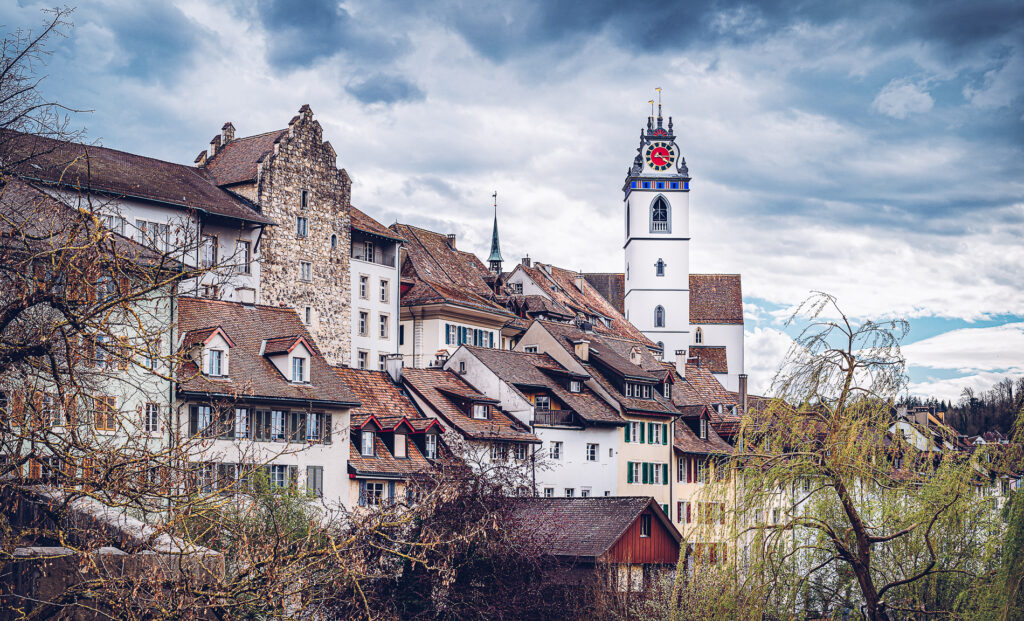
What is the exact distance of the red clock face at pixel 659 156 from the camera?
378ft

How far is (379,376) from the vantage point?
49719 mm

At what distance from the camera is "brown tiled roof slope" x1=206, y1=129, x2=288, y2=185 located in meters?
55.7

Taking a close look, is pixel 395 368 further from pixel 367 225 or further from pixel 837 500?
pixel 837 500

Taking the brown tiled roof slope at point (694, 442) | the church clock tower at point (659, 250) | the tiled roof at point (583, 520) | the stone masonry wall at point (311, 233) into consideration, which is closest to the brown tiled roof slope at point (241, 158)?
the stone masonry wall at point (311, 233)

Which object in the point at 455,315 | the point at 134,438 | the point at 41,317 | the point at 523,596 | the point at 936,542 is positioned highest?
the point at 455,315

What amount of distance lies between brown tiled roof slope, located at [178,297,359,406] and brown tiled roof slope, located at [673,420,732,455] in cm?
2353

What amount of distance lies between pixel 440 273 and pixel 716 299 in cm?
5225

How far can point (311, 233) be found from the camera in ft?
189

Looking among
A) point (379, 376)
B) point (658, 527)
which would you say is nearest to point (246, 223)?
point (379, 376)

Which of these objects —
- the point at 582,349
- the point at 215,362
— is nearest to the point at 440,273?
the point at 582,349

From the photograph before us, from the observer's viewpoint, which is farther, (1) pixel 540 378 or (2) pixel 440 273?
(2) pixel 440 273

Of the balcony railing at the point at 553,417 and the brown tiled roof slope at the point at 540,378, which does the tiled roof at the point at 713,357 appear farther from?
the balcony railing at the point at 553,417

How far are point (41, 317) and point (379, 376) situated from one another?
3661cm

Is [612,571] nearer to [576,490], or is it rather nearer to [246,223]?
[576,490]
